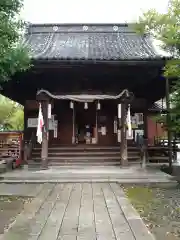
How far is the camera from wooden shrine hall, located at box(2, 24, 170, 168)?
36.8ft

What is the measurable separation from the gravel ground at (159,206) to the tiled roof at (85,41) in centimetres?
667

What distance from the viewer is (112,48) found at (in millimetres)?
14719

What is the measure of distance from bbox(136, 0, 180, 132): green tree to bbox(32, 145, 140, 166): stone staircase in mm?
4210

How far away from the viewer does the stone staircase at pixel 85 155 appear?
1243cm

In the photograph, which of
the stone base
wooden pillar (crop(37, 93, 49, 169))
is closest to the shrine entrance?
wooden pillar (crop(37, 93, 49, 169))

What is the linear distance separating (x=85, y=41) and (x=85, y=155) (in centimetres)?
687

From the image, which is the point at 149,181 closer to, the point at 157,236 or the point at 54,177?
the point at 54,177

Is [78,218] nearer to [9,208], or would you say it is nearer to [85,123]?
[9,208]

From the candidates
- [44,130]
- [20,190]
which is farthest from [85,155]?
[20,190]

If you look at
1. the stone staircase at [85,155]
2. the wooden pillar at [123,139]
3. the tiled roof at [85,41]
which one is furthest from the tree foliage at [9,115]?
the wooden pillar at [123,139]

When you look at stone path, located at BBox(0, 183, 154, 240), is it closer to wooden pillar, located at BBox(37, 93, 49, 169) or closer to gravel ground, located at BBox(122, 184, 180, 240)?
gravel ground, located at BBox(122, 184, 180, 240)

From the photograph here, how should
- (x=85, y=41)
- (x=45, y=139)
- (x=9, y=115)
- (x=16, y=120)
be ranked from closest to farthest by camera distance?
A: (x=45, y=139) < (x=85, y=41) < (x=9, y=115) < (x=16, y=120)

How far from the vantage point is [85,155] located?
42.2 feet

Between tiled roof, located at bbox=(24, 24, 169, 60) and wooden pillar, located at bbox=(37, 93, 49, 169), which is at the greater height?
tiled roof, located at bbox=(24, 24, 169, 60)
